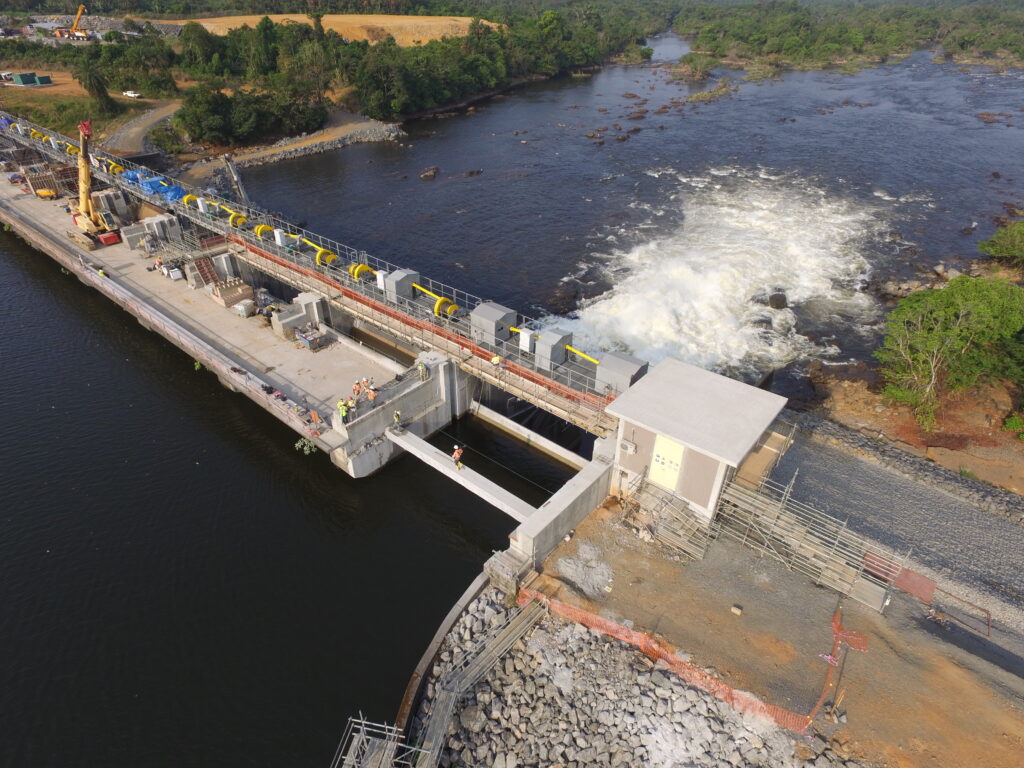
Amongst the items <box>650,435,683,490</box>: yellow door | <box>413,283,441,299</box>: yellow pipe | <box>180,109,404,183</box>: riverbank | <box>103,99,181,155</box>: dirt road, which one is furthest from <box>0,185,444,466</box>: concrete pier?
<box>103,99,181,155</box>: dirt road

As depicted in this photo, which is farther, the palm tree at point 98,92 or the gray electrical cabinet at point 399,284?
the palm tree at point 98,92

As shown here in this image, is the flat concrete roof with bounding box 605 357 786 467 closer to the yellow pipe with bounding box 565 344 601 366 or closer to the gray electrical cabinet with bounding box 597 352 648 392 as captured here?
the gray electrical cabinet with bounding box 597 352 648 392

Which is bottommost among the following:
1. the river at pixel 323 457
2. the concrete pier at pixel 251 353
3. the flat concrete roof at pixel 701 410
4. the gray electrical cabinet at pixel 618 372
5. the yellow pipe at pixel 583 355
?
the river at pixel 323 457

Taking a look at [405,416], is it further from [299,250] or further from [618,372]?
[299,250]

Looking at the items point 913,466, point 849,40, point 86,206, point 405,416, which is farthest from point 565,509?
point 849,40

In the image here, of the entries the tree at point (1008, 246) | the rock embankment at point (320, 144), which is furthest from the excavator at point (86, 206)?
the tree at point (1008, 246)

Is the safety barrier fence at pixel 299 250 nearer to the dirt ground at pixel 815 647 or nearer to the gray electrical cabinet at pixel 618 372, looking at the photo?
the gray electrical cabinet at pixel 618 372

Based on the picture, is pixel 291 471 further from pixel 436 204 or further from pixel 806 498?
pixel 436 204
